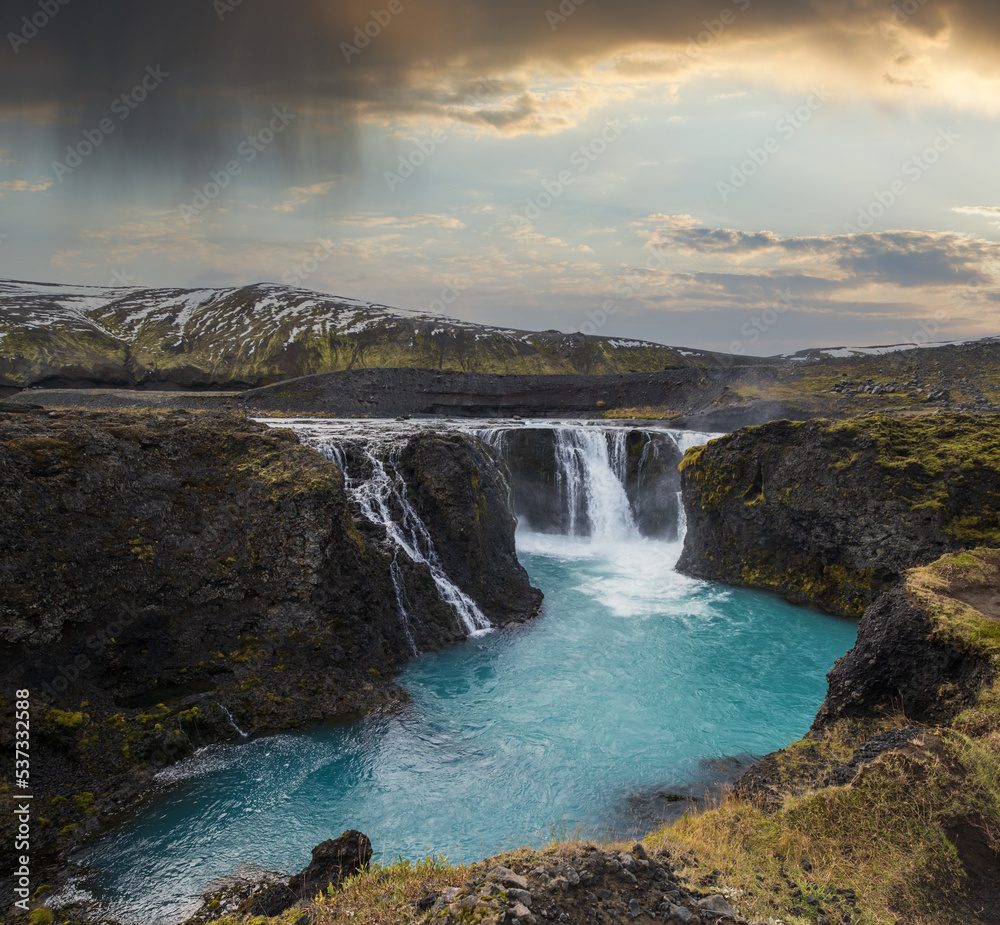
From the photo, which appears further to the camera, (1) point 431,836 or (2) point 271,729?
(2) point 271,729

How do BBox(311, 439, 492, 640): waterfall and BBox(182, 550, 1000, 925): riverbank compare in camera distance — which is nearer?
BBox(182, 550, 1000, 925): riverbank

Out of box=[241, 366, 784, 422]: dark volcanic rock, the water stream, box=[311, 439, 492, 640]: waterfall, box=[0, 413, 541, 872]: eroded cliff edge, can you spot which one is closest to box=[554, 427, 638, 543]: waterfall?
the water stream

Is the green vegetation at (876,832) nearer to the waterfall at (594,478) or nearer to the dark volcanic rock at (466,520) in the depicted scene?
the dark volcanic rock at (466,520)

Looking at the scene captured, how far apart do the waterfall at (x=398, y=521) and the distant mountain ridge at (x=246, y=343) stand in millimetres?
74773

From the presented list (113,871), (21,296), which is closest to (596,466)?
(113,871)

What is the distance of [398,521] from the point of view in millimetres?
19344

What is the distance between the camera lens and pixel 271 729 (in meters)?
12.3

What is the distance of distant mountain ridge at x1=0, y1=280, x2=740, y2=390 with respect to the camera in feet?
272

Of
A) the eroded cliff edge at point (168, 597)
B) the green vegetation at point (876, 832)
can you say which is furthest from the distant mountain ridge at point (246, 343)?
the green vegetation at point (876, 832)

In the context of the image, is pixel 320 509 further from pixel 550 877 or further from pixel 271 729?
pixel 550 877

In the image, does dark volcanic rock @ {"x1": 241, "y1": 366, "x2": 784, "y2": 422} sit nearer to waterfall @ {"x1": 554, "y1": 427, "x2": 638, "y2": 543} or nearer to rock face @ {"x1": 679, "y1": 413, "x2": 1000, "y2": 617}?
waterfall @ {"x1": 554, "y1": 427, "x2": 638, "y2": 543}

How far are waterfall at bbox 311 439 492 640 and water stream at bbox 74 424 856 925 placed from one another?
84mm

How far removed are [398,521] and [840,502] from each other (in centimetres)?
1663

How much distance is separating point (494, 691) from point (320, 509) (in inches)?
271
